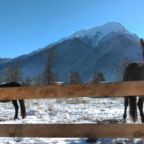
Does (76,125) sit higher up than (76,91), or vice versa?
(76,91)

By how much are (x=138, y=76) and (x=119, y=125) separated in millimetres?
6465

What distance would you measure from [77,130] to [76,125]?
7 centimetres

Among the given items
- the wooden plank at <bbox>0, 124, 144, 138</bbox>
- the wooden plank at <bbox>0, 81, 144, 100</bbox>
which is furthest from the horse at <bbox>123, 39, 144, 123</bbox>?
the wooden plank at <bbox>0, 124, 144, 138</bbox>

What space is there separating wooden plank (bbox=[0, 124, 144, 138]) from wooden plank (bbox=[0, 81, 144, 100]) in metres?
0.43

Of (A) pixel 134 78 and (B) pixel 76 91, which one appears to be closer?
(B) pixel 76 91

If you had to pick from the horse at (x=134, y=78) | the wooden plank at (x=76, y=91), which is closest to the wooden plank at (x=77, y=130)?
the wooden plank at (x=76, y=91)

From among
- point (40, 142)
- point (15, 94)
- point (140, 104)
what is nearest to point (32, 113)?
point (140, 104)

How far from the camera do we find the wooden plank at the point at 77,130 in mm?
5844

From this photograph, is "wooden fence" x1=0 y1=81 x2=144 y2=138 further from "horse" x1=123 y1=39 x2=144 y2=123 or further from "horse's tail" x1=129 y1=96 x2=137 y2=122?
"horse's tail" x1=129 y1=96 x2=137 y2=122

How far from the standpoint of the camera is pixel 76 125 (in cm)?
609

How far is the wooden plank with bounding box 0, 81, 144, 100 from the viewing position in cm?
585

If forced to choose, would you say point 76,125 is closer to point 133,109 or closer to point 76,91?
point 76,91

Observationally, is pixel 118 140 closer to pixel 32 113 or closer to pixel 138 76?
pixel 138 76

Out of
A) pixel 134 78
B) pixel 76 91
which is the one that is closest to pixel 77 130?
pixel 76 91
